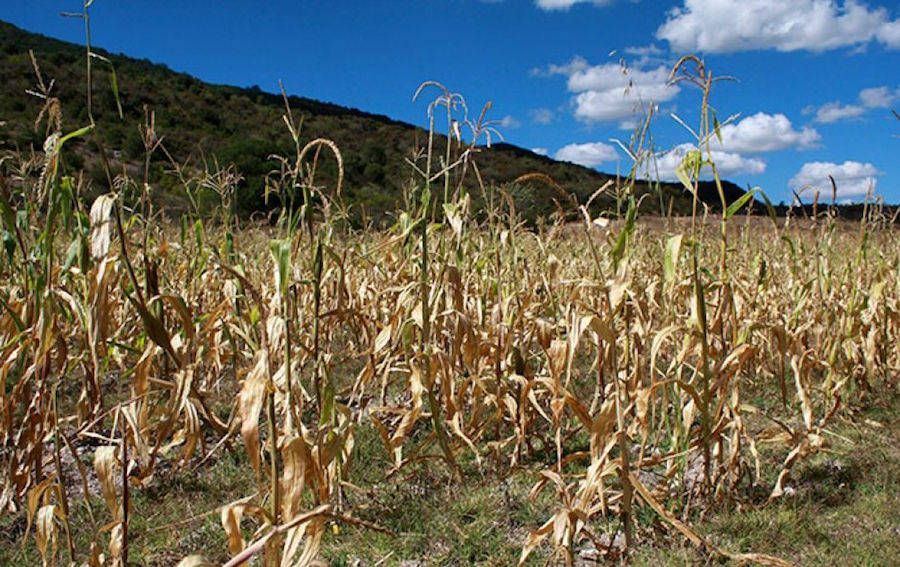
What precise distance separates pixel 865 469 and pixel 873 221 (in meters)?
1.69

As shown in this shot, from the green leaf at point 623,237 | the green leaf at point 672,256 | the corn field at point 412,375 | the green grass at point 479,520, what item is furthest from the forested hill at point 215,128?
the green leaf at point 672,256

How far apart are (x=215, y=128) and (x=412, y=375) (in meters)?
29.9

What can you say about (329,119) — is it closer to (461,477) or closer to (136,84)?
(136,84)

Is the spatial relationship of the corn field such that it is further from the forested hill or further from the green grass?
the forested hill

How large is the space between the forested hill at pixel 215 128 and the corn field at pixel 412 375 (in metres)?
13.0

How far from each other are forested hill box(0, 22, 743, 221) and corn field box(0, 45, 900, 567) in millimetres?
13026

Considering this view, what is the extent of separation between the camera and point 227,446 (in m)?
3.04

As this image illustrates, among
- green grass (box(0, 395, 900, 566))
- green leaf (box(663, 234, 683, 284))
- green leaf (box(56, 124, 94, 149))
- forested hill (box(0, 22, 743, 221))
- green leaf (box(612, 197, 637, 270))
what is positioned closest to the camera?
green leaf (box(56, 124, 94, 149))

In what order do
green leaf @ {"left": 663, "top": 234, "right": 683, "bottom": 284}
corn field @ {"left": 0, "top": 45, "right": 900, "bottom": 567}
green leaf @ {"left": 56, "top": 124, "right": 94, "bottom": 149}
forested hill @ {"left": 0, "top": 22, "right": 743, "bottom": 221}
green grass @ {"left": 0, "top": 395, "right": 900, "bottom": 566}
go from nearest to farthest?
green leaf @ {"left": 56, "top": 124, "right": 94, "bottom": 149}
corn field @ {"left": 0, "top": 45, "right": 900, "bottom": 567}
green leaf @ {"left": 663, "top": 234, "right": 683, "bottom": 284}
green grass @ {"left": 0, "top": 395, "right": 900, "bottom": 566}
forested hill @ {"left": 0, "top": 22, "right": 743, "bottom": 221}

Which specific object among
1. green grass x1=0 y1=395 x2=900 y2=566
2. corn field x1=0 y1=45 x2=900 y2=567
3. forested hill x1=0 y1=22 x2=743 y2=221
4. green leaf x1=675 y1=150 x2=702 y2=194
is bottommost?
green grass x1=0 y1=395 x2=900 y2=566

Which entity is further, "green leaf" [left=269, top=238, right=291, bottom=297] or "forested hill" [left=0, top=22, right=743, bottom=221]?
"forested hill" [left=0, top=22, right=743, bottom=221]

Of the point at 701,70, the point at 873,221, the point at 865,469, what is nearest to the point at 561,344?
the point at 701,70

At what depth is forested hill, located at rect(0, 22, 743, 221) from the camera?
68.1 ft

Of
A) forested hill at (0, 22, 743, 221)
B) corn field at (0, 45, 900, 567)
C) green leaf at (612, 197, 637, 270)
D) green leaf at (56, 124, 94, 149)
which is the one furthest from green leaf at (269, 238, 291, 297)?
forested hill at (0, 22, 743, 221)
